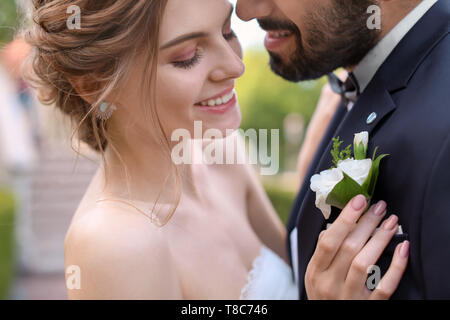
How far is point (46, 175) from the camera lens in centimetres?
1138

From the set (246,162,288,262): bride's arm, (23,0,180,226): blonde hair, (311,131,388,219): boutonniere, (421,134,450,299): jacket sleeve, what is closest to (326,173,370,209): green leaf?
(311,131,388,219): boutonniere

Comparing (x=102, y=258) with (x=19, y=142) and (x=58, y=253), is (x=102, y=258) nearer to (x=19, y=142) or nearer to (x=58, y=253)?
(x=58, y=253)

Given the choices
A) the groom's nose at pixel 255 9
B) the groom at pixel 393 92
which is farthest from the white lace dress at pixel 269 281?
the groom's nose at pixel 255 9

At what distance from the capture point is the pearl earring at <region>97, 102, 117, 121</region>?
87.8 inches

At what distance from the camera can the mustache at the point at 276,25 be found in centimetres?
242

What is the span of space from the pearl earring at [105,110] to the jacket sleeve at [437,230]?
4.43 ft

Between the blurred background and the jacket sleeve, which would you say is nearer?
the jacket sleeve

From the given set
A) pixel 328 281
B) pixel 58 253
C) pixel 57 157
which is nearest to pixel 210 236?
pixel 328 281

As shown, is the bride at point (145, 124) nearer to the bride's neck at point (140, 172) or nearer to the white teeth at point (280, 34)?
the bride's neck at point (140, 172)

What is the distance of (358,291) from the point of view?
187cm

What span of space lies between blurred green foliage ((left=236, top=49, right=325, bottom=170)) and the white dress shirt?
454 inches

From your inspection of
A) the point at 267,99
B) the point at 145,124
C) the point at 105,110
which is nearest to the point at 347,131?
the point at 145,124

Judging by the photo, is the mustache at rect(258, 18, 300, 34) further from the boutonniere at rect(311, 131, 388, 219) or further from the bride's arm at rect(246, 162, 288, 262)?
the bride's arm at rect(246, 162, 288, 262)

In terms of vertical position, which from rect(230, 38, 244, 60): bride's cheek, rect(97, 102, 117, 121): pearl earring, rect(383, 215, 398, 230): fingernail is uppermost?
rect(230, 38, 244, 60): bride's cheek
